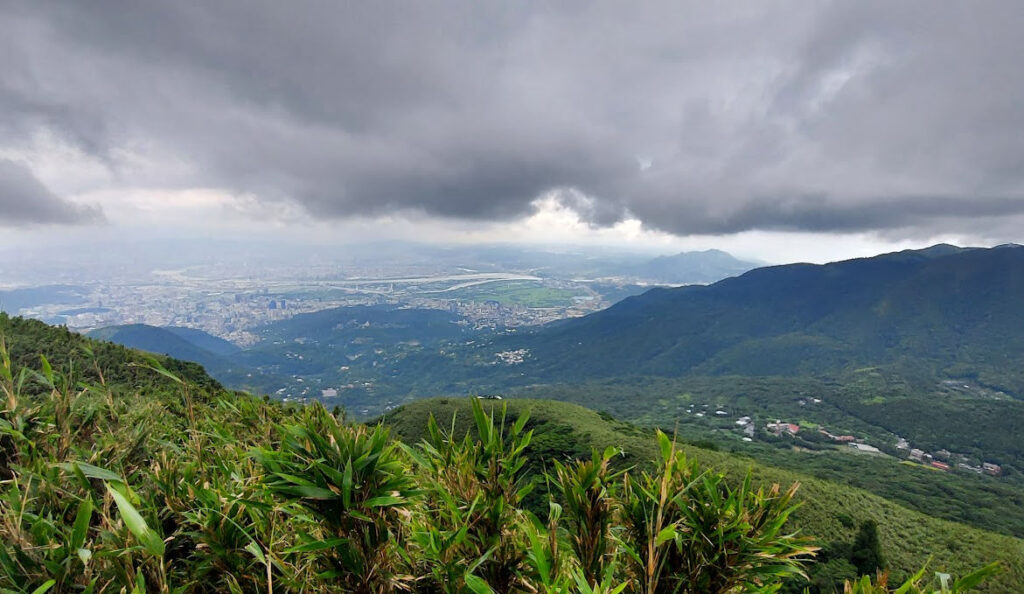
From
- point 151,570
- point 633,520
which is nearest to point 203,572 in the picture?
point 151,570

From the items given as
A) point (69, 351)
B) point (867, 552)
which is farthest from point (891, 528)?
point (69, 351)

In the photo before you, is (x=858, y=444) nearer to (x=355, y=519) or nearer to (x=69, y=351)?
(x=355, y=519)

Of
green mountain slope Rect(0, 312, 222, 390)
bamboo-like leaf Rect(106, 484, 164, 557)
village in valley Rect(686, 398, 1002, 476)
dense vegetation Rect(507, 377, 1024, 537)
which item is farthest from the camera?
village in valley Rect(686, 398, 1002, 476)

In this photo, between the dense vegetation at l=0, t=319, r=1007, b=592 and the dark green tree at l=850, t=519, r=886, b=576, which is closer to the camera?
the dense vegetation at l=0, t=319, r=1007, b=592

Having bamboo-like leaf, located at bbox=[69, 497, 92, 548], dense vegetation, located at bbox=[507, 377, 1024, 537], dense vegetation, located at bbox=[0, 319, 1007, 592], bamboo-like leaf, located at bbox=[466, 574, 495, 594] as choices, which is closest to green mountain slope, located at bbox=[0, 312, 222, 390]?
dense vegetation, located at bbox=[0, 319, 1007, 592]

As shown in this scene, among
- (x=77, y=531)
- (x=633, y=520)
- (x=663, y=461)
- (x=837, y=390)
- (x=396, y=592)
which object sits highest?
(x=663, y=461)

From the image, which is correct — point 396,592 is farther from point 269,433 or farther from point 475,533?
point 269,433

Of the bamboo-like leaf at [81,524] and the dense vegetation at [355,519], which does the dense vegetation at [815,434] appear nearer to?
the dense vegetation at [355,519]

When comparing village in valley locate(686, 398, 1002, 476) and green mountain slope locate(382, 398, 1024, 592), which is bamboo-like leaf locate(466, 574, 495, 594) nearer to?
green mountain slope locate(382, 398, 1024, 592)

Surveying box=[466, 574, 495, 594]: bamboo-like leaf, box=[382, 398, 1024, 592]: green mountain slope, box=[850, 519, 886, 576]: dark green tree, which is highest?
box=[466, 574, 495, 594]: bamboo-like leaf
